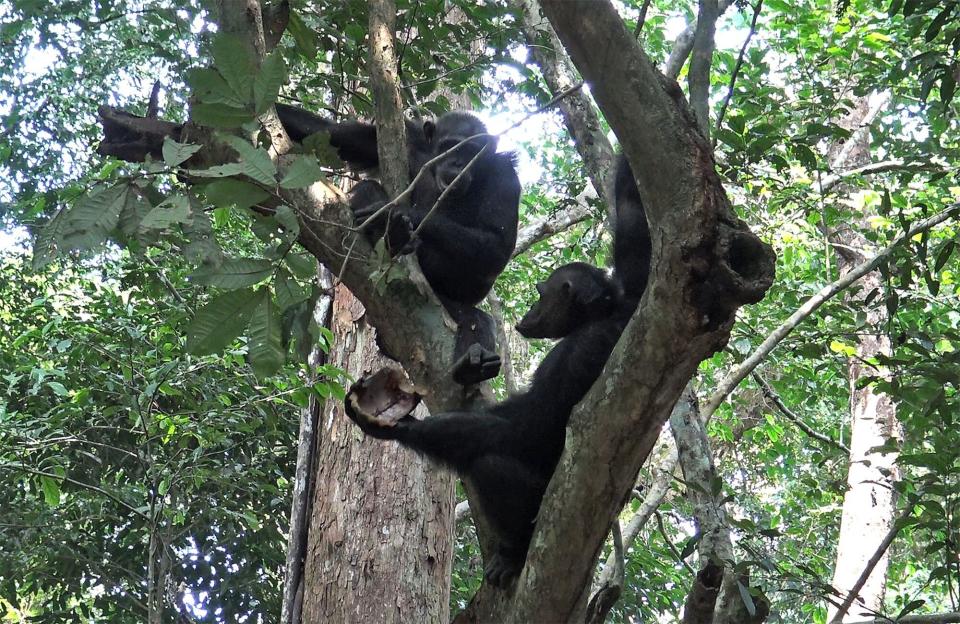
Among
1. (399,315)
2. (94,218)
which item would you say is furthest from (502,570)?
→ (94,218)

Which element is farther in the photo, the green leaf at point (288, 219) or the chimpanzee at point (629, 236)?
the chimpanzee at point (629, 236)

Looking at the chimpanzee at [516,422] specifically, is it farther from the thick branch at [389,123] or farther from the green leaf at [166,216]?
the green leaf at [166,216]

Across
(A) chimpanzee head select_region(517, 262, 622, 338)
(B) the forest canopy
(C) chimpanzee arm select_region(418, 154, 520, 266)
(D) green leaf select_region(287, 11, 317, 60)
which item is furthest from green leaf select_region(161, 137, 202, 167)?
(C) chimpanzee arm select_region(418, 154, 520, 266)

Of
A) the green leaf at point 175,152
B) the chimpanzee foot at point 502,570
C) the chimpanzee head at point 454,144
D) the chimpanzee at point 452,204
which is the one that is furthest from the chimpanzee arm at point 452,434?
the chimpanzee head at point 454,144

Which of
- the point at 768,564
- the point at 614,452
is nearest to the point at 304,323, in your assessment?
the point at 614,452

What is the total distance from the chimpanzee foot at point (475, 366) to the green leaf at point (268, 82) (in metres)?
1.47

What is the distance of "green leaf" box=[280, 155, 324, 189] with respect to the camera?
2.64 meters

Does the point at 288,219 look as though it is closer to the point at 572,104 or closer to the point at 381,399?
the point at 381,399

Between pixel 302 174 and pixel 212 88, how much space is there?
419mm

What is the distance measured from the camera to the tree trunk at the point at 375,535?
5629 mm

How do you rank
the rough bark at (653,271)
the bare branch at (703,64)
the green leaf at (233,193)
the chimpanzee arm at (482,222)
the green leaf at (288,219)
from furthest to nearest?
the chimpanzee arm at (482,222), the bare branch at (703,64), the green leaf at (288,219), the green leaf at (233,193), the rough bark at (653,271)

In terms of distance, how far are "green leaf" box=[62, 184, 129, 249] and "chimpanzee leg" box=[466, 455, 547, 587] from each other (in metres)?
1.94

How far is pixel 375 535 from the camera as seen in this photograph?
5.84 metres

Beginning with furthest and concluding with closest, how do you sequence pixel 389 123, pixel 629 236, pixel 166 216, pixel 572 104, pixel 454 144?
pixel 572 104 < pixel 454 144 < pixel 389 123 < pixel 629 236 < pixel 166 216
